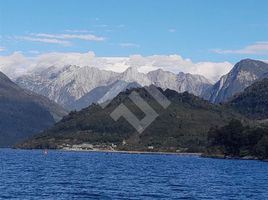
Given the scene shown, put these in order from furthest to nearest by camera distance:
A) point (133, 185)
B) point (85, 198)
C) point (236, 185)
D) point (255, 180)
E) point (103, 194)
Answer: point (255, 180)
point (236, 185)
point (133, 185)
point (103, 194)
point (85, 198)

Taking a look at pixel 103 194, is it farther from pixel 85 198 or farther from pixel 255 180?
pixel 255 180

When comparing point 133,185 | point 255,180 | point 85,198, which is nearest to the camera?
point 85,198

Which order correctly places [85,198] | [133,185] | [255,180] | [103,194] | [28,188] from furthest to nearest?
[255,180] < [133,185] < [28,188] < [103,194] < [85,198]

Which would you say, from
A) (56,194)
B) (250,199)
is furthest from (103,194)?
(250,199)

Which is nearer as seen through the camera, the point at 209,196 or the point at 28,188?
the point at 209,196

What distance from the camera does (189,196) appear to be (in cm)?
11338

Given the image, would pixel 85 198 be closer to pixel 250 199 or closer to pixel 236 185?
pixel 250 199

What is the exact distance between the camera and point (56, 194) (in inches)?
4338

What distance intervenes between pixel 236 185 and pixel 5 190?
183 ft

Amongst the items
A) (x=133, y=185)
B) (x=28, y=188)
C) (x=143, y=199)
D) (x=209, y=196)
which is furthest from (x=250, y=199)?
(x=28, y=188)

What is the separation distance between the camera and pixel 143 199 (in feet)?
350

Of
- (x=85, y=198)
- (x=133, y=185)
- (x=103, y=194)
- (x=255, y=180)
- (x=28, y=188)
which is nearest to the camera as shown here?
(x=85, y=198)

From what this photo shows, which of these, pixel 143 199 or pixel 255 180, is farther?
pixel 255 180

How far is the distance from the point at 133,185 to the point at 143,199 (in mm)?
28029
